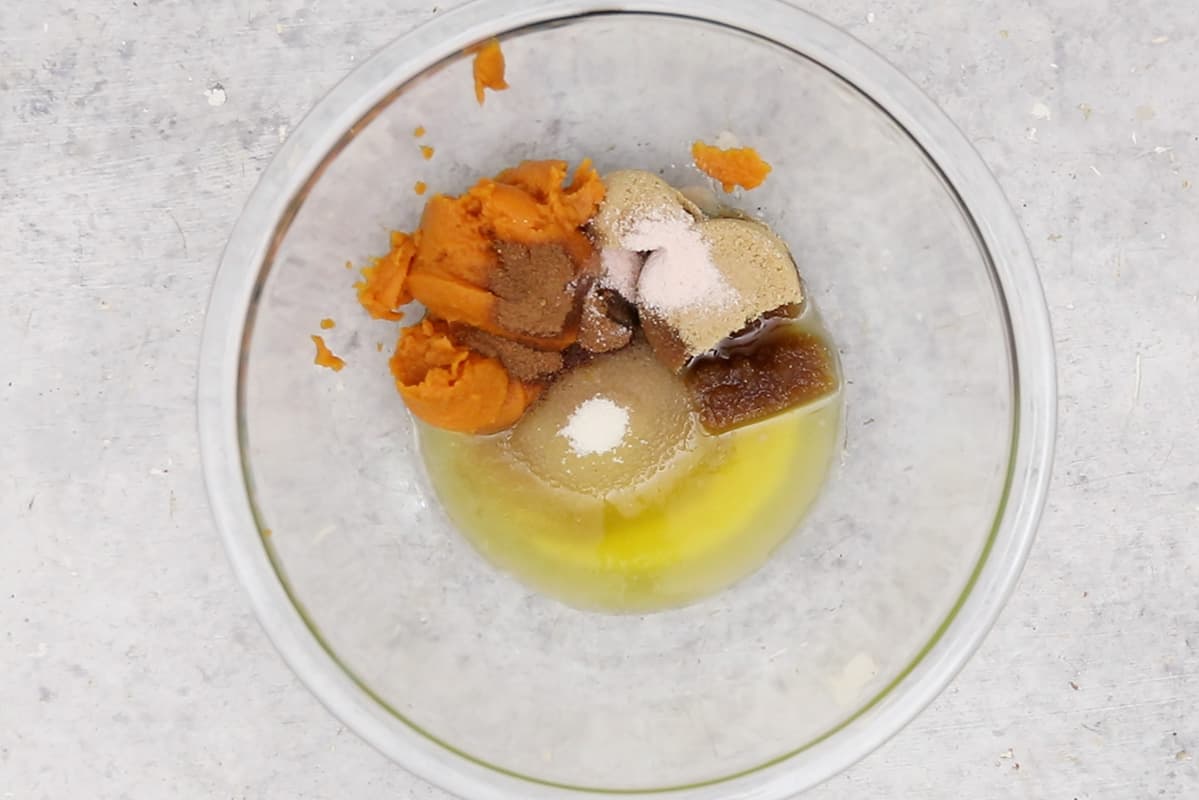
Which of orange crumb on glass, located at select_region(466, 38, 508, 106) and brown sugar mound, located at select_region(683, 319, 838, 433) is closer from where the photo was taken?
orange crumb on glass, located at select_region(466, 38, 508, 106)

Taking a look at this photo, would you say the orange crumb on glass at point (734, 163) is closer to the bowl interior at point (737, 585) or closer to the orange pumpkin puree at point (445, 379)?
the bowl interior at point (737, 585)

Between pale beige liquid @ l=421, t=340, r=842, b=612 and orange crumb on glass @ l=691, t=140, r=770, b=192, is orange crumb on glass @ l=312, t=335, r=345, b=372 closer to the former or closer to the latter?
pale beige liquid @ l=421, t=340, r=842, b=612

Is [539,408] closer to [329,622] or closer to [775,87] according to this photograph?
[329,622]

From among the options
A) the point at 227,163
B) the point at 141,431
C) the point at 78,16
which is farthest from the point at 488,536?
the point at 78,16

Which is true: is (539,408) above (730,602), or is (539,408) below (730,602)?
above

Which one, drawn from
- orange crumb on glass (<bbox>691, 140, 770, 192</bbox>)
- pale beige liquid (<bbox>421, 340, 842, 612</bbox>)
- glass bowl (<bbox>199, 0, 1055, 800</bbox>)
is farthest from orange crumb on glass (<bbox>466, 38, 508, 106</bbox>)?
pale beige liquid (<bbox>421, 340, 842, 612</bbox>)
